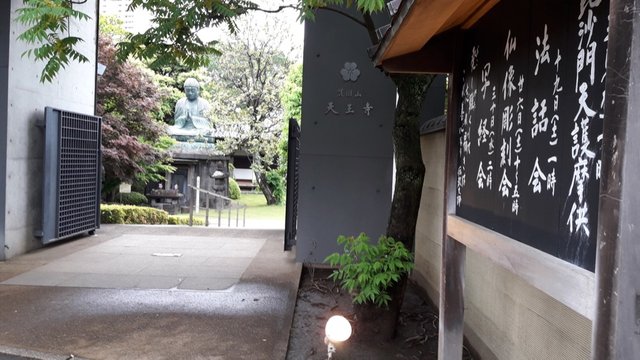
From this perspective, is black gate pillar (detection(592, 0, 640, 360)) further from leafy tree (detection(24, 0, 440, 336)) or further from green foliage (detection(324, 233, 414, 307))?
leafy tree (detection(24, 0, 440, 336))

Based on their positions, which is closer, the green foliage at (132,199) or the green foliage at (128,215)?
the green foliage at (128,215)

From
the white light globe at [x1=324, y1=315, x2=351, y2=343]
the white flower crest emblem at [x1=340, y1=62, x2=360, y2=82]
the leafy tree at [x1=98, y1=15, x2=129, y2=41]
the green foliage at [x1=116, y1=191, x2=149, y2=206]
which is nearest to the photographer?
the white light globe at [x1=324, y1=315, x2=351, y2=343]

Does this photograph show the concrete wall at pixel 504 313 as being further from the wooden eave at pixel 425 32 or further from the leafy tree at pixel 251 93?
the leafy tree at pixel 251 93

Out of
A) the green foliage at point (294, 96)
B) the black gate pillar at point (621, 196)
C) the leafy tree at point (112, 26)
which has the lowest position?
the black gate pillar at point (621, 196)

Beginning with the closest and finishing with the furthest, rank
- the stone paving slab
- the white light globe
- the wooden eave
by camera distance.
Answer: the wooden eave → the white light globe → the stone paving slab

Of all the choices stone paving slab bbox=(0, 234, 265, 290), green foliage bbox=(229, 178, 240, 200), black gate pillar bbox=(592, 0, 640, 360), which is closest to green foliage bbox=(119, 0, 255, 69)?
stone paving slab bbox=(0, 234, 265, 290)

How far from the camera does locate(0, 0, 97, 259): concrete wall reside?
24.6 feet

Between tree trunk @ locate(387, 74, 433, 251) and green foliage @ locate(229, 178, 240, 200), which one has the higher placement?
tree trunk @ locate(387, 74, 433, 251)

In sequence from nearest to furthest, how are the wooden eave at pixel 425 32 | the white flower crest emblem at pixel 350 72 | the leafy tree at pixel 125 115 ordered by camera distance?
the wooden eave at pixel 425 32 → the white flower crest emblem at pixel 350 72 → the leafy tree at pixel 125 115

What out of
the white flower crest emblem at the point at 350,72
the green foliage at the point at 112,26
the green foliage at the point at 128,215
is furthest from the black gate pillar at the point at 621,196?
the green foliage at the point at 112,26

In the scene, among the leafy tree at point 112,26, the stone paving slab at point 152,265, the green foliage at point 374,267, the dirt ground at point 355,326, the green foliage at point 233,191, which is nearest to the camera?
the green foliage at point 374,267

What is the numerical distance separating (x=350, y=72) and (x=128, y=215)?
8.61 meters

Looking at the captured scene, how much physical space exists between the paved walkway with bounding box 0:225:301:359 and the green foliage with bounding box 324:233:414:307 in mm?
902

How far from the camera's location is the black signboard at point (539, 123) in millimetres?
1718
